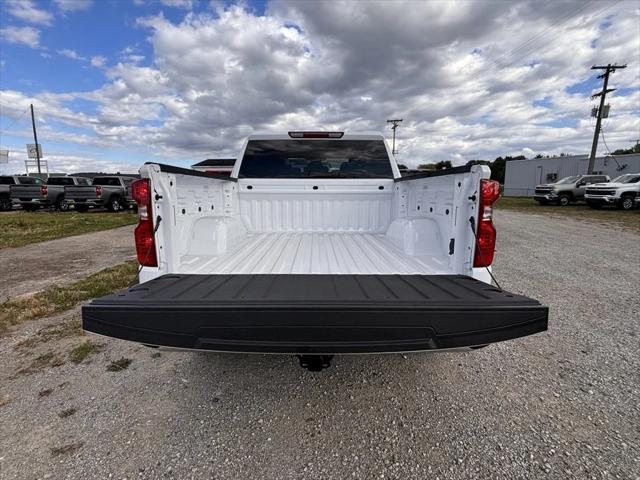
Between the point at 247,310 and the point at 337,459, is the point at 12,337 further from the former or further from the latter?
the point at 337,459

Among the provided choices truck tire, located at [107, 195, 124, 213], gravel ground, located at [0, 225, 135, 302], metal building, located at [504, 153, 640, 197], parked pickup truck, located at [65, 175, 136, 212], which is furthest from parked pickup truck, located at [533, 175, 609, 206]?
truck tire, located at [107, 195, 124, 213]

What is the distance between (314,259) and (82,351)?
2.49 m

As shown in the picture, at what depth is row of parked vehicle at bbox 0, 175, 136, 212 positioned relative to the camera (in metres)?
18.5

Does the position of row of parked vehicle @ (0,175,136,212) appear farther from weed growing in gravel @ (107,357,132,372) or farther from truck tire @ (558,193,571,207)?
truck tire @ (558,193,571,207)

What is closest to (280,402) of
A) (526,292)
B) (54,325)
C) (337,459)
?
(337,459)

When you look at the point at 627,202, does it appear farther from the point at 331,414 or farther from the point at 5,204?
the point at 5,204

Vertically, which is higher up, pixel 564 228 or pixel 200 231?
pixel 200 231

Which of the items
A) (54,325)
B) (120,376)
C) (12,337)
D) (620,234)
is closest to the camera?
(120,376)

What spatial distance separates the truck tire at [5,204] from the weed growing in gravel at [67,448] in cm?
2504

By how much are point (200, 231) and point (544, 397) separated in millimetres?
3083

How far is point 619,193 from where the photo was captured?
61.8ft

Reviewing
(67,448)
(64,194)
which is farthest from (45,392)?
(64,194)

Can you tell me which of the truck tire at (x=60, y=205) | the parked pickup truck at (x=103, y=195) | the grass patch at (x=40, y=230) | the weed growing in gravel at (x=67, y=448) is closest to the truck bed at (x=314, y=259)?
the weed growing in gravel at (x=67, y=448)

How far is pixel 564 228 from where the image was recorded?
12.2m
